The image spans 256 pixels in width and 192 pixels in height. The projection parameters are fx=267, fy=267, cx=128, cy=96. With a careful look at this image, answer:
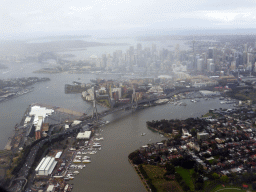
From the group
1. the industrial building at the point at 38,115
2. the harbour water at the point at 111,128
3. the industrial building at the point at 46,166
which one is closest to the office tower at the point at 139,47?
the harbour water at the point at 111,128

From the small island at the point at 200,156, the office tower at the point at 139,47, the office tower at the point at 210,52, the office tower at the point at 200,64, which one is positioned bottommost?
the small island at the point at 200,156

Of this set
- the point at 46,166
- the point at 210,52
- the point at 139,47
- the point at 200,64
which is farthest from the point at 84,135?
the point at 210,52

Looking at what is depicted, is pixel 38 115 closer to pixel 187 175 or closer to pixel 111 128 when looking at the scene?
pixel 111 128

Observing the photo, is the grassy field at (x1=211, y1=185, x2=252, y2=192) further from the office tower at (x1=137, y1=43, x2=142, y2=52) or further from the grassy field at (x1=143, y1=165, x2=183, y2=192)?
the office tower at (x1=137, y1=43, x2=142, y2=52)

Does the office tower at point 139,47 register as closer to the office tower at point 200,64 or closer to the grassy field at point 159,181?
the office tower at point 200,64

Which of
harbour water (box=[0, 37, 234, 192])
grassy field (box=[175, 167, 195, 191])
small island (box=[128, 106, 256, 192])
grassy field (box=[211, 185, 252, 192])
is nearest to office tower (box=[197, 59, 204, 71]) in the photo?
harbour water (box=[0, 37, 234, 192])

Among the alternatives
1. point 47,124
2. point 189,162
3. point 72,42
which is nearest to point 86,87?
point 47,124

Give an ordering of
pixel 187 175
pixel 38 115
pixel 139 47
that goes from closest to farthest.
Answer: pixel 187 175
pixel 38 115
pixel 139 47
